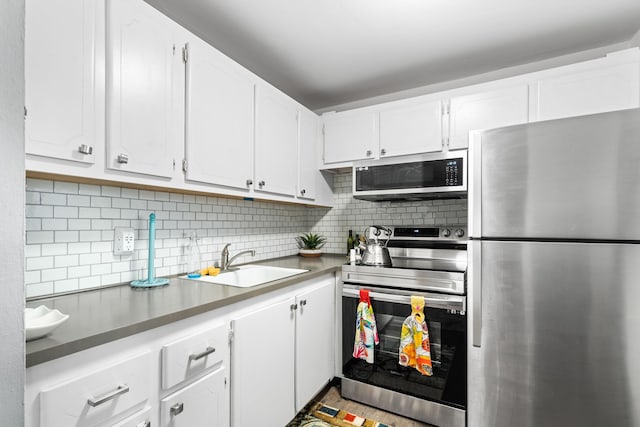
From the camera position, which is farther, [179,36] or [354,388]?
[354,388]

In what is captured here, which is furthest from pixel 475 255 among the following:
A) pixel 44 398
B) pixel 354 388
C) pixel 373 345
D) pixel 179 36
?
pixel 179 36

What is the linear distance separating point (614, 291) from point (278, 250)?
2170 millimetres

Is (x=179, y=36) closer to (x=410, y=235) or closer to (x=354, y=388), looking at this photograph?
(x=410, y=235)

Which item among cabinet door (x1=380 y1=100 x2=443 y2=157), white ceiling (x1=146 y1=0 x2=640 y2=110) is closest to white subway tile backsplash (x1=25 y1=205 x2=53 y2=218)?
white ceiling (x1=146 y1=0 x2=640 y2=110)

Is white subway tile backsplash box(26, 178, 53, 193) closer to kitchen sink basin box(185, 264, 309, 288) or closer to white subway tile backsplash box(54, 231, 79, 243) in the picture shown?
white subway tile backsplash box(54, 231, 79, 243)

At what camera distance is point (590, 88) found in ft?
6.10

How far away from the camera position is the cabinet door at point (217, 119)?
5.14 feet

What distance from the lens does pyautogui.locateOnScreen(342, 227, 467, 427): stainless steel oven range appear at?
1.78 m

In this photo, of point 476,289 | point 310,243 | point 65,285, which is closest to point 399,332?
point 476,289

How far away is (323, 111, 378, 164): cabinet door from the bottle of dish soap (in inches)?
51.2

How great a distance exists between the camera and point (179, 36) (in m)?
1.50

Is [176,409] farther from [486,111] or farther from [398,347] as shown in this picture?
[486,111]

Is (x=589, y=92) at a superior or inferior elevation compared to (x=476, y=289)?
superior

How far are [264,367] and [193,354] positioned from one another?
1.56ft
